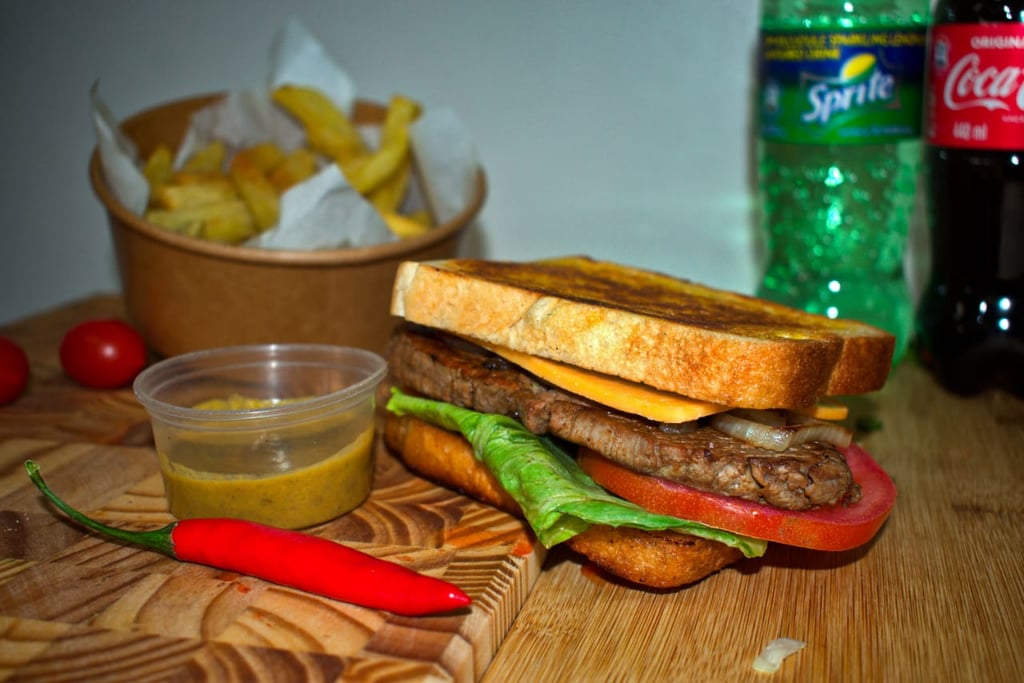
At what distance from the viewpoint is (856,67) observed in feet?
9.37

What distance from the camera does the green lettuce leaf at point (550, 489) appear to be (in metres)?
1.80

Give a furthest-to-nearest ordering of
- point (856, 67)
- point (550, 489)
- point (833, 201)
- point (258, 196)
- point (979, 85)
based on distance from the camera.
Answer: point (833, 201), point (258, 196), point (856, 67), point (979, 85), point (550, 489)

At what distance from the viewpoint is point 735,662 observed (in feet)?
5.46

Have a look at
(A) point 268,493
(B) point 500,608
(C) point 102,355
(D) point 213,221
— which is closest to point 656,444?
(B) point 500,608

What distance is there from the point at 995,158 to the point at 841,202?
684mm

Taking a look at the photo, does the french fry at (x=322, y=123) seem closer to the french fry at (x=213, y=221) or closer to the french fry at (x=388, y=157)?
the french fry at (x=388, y=157)

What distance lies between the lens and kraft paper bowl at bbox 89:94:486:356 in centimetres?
286

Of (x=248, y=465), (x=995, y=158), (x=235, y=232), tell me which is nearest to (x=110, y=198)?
(x=235, y=232)

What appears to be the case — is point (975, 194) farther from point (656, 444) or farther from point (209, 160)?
point (209, 160)

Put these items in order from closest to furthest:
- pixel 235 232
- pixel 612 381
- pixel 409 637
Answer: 1. pixel 409 637
2. pixel 612 381
3. pixel 235 232

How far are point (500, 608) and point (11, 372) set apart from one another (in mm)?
2013

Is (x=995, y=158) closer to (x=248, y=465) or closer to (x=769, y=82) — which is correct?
(x=769, y=82)

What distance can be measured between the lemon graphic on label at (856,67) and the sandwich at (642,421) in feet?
3.14

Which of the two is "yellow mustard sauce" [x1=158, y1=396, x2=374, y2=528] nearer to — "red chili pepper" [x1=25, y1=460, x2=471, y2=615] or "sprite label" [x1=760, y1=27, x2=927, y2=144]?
"red chili pepper" [x1=25, y1=460, x2=471, y2=615]
